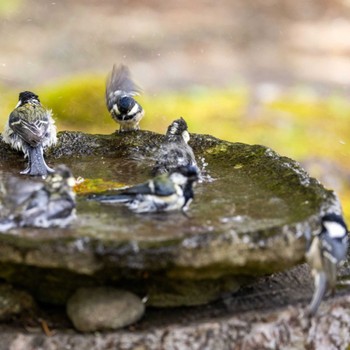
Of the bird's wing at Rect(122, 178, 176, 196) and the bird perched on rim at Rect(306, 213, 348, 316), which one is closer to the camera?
the bird perched on rim at Rect(306, 213, 348, 316)

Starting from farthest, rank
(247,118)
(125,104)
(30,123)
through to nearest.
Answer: (247,118) → (125,104) → (30,123)

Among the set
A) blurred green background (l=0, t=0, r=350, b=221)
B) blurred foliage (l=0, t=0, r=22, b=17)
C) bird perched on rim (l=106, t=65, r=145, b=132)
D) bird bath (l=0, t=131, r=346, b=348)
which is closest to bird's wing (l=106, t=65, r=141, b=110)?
bird perched on rim (l=106, t=65, r=145, b=132)

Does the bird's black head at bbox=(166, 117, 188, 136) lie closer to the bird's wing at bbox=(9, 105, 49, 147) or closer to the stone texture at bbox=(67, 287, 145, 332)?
the bird's wing at bbox=(9, 105, 49, 147)

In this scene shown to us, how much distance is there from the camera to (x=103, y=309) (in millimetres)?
3477

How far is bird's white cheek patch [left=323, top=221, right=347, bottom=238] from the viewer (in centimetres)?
348

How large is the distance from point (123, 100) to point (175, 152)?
61.9 inches

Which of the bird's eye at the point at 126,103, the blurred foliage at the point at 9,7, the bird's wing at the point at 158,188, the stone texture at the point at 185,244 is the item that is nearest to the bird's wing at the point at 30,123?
the bird's eye at the point at 126,103

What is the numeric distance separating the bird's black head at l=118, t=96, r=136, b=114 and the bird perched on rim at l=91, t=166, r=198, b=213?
7.09 ft

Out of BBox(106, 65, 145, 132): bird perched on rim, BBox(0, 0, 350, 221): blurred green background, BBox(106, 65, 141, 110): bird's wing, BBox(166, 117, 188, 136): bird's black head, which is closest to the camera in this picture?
BBox(166, 117, 188, 136): bird's black head

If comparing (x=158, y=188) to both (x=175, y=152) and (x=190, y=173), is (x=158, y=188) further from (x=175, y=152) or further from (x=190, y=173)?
(x=175, y=152)

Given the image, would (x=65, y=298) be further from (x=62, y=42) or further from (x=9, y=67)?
(x=62, y=42)

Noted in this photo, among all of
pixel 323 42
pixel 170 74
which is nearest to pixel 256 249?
pixel 170 74

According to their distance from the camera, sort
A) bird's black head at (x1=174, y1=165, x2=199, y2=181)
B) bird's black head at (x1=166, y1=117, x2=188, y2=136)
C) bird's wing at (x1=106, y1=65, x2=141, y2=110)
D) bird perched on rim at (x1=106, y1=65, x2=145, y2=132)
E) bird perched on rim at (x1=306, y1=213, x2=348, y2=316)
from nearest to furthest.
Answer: bird perched on rim at (x1=306, y1=213, x2=348, y2=316)
bird's black head at (x1=174, y1=165, x2=199, y2=181)
bird's black head at (x1=166, y1=117, x2=188, y2=136)
bird perched on rim at (x1=106, y1=65, x2=145, y2=132)
bird's wing at (x1=106, y1=65, x2=141, y2=110)

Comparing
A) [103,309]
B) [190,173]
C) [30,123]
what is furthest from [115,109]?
[103,309]
